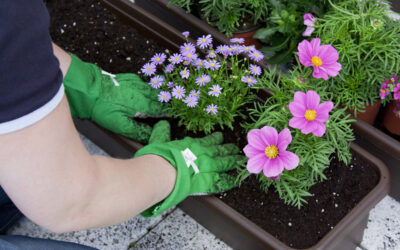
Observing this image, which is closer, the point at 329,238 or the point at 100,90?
the point at 329,238

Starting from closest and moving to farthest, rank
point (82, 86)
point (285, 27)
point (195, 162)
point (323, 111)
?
1. point (323, 111)
2. point (195, 162)
3. point (82, 86)
4. point (285, 27)

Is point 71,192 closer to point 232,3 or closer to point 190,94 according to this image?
point 190,94

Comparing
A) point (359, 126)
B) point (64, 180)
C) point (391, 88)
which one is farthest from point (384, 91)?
point (64, 180)

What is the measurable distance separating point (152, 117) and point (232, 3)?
1.83 ft

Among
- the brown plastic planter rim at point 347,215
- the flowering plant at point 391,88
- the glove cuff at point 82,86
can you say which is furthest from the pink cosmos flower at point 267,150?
the glove cuff at point 82,86

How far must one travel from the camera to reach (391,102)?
170 centimetres

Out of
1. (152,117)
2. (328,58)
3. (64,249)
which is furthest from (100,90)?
(328,58)

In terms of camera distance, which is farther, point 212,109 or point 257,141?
point 212,109

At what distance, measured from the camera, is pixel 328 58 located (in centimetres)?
122

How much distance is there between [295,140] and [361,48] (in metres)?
0.41

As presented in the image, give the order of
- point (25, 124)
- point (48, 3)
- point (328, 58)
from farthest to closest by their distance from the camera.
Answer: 1. point (48, 3)
2. point (328, 58)
3. point (25, 124)

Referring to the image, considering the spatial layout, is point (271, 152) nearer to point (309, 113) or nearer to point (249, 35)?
point (309, 113)

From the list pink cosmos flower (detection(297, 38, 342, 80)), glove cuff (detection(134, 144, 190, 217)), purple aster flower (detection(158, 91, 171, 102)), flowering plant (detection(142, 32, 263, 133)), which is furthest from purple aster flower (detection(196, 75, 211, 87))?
pink cosmos flower (detection(297, 38, 342, 80))

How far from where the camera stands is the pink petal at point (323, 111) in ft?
3.76
